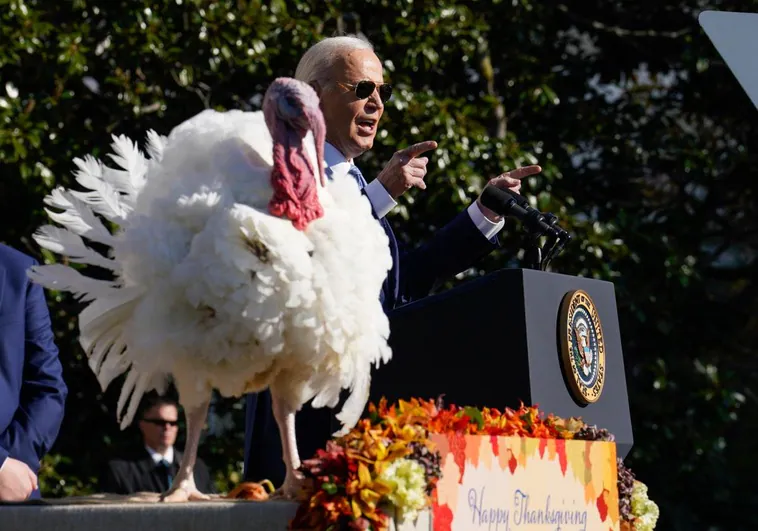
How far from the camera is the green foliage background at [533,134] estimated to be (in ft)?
22.0

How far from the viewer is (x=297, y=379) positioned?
2.31 m

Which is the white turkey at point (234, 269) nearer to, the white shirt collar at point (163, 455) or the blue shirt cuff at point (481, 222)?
the blue shirt cuff at point (481, 222)

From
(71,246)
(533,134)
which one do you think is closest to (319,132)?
(71,246)

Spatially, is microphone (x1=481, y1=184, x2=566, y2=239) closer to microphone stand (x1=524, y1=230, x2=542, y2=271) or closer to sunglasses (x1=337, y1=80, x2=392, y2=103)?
microphone stand (x1=524, y1=230, x2=542, y2=271)

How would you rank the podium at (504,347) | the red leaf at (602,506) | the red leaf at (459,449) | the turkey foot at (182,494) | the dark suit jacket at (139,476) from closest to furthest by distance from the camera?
the turkey foot at (182,494)
the red leaf at (459,449)
the red leaf at (602,506)
the podium at (504,347)
the dark suit jacket at (139,476)

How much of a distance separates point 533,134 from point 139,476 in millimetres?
3488

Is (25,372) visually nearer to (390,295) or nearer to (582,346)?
(390,295)

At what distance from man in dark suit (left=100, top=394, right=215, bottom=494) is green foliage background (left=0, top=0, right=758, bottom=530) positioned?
1.39 feet

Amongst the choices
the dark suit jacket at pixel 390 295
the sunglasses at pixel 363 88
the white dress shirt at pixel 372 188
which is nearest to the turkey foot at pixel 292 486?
the dark suit jacket at pixel 390 295

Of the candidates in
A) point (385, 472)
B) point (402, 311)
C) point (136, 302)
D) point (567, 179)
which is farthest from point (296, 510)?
point (567, 179)

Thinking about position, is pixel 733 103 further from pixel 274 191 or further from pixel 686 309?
pixel 274 191

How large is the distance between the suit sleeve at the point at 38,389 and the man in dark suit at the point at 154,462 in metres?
3.07

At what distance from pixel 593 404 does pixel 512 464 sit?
0.72m

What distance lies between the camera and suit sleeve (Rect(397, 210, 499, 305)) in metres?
3.50
